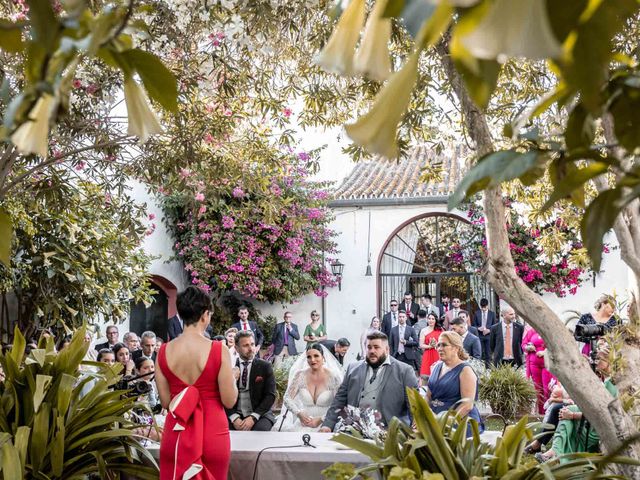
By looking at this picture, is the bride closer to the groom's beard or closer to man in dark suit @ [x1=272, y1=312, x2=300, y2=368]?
the groom's beard

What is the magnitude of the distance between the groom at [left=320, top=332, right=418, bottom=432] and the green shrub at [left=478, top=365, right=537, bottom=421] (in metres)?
5.12

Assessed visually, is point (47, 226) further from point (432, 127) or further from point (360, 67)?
point (360, 67)

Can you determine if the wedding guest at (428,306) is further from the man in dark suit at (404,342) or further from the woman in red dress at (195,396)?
the woman in red dress at (195,396)

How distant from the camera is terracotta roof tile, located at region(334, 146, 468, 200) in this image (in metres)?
17.8

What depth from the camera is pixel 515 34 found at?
366 millimetres

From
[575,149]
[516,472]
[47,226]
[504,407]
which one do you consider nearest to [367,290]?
[504,407]

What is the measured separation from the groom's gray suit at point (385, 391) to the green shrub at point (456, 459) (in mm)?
2169

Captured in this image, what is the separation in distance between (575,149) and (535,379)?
32.3ft

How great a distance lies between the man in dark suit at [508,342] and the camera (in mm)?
12070

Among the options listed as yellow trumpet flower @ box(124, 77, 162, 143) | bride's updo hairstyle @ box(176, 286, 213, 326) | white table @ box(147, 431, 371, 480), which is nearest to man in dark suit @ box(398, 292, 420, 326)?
white table @ box(147, 431, 371, 480)

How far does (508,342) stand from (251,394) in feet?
21.6

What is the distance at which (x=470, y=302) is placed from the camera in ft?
55.4

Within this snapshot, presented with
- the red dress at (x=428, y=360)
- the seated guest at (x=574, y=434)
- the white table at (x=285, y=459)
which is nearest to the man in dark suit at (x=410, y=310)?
the red dress at (x=428, y=360)

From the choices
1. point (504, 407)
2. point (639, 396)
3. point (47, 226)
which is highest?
point (47, 226)
